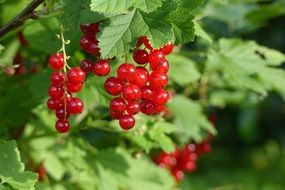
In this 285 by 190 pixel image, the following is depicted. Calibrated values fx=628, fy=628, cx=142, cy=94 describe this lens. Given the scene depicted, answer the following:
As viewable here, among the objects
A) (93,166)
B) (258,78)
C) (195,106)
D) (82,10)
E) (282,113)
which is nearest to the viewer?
(82,10)

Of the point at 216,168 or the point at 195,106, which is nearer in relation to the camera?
the point at 195,106

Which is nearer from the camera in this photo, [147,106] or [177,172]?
[147,106]

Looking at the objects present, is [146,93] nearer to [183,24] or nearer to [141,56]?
[141,56]

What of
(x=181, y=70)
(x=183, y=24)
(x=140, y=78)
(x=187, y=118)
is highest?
(x=183, y=24)

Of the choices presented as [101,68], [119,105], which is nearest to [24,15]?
[101,68]

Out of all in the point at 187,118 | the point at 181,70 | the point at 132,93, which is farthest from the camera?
the point at 187,118

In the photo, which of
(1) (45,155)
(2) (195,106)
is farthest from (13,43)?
(2) (195,106)

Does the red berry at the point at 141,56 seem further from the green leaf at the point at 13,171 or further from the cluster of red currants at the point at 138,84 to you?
the green leaf at the point at 13,171

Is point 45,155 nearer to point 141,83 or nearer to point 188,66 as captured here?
point 188,66
